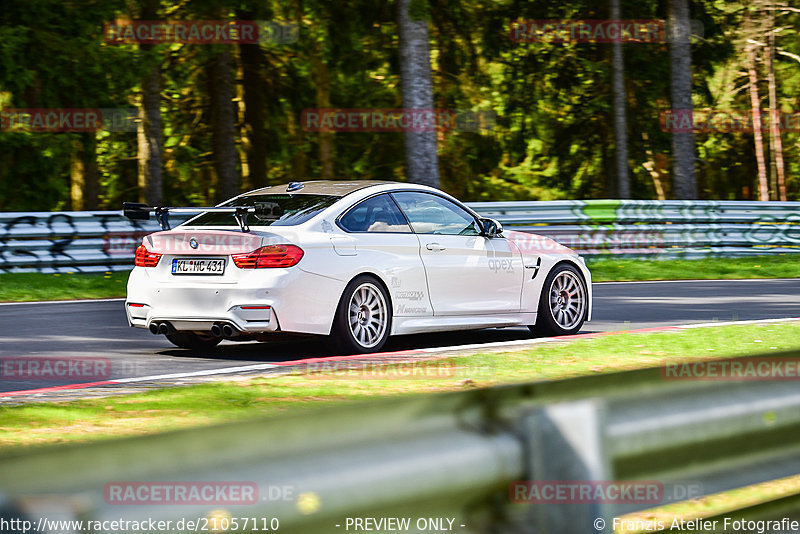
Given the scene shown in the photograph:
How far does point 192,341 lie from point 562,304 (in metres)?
3.56

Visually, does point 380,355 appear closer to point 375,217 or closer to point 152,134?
point 375,217

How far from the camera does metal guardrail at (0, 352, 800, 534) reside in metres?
2.07

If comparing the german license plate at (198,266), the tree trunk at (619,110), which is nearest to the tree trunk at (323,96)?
the tree trunk at (619,110)

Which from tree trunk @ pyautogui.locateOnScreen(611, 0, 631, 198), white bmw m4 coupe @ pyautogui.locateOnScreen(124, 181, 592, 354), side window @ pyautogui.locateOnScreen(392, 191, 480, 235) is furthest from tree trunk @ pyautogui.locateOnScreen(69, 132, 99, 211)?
side window @ pyautogui.locateOnScreen(392, 191, 480, 235)

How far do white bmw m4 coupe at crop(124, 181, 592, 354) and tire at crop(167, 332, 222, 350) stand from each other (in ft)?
0.04

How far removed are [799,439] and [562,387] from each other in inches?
45.6

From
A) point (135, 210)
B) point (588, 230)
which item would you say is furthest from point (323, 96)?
point (135, 210)

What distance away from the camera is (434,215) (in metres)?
10.7

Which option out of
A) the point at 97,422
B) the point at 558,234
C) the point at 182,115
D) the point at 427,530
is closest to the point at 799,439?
the point at 427,530

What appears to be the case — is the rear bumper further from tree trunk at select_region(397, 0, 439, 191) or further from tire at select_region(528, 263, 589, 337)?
tree trunk at select_region(397, 0, 439, 191)

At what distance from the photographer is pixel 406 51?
19.9 metres

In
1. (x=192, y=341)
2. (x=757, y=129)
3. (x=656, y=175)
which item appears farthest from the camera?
(x=656, y=175)

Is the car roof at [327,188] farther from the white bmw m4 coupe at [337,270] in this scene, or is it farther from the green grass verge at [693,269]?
the green grass verge at [693,269]

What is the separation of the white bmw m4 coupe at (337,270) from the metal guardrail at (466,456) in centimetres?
609
